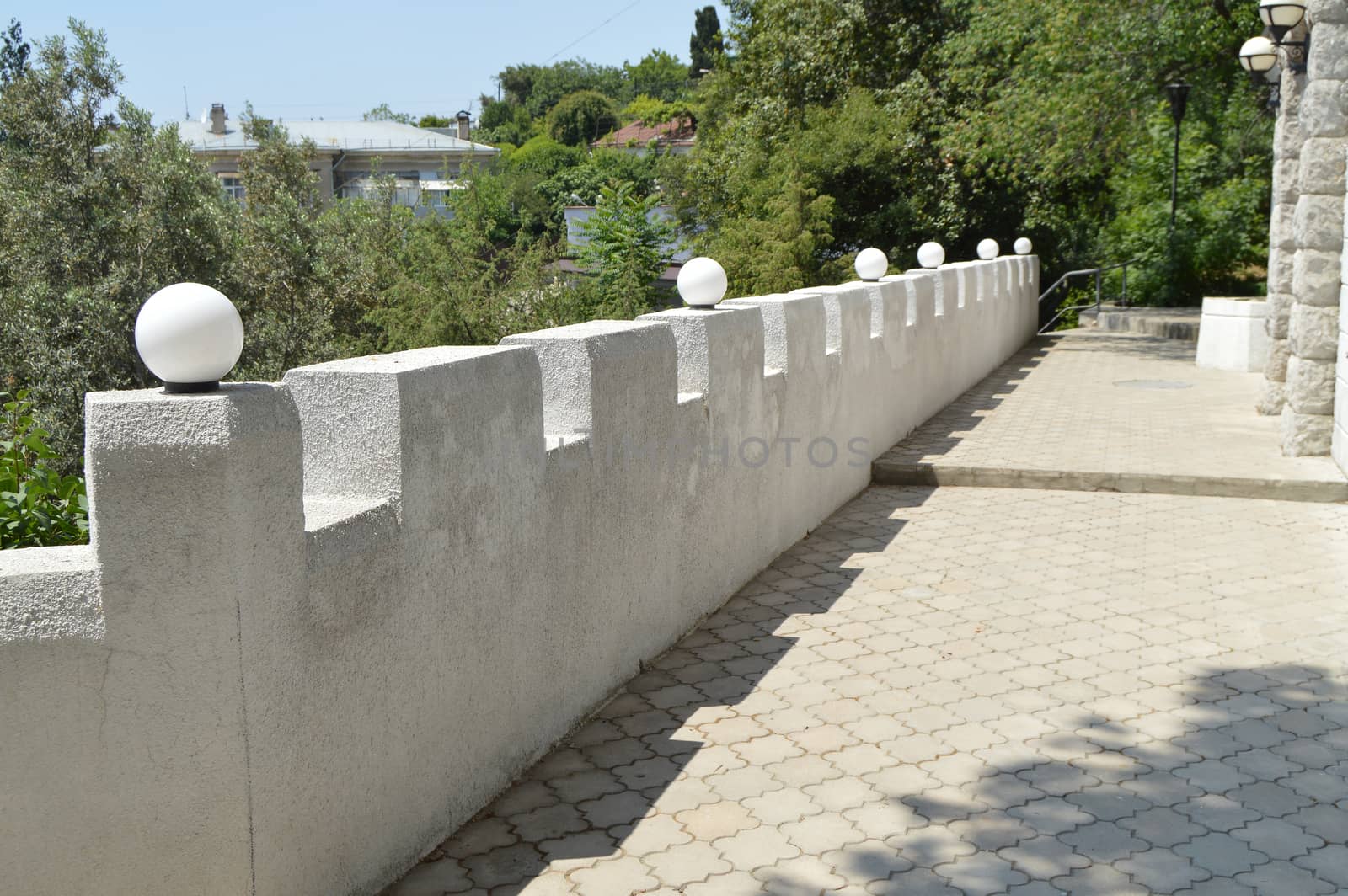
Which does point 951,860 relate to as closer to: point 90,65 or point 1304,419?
point 1304,419

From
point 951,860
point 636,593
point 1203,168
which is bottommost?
point 951,860

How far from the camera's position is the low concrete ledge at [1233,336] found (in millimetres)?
14281

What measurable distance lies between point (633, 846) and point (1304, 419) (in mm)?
7223

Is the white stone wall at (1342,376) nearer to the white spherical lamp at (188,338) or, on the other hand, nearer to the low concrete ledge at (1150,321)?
the white spherical lamp at (188,338)

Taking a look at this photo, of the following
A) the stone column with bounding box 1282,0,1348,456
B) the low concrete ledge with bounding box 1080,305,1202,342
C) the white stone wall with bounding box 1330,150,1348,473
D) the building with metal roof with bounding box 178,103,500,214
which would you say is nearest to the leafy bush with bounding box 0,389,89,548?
the white stone wall with bounding box 1330,150,1348,473

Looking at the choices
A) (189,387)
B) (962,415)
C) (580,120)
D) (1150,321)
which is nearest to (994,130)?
(1150,321)

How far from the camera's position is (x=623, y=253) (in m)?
26.7

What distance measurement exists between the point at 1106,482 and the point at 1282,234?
3.45 m

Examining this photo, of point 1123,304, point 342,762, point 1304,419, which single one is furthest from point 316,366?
point 1123,304

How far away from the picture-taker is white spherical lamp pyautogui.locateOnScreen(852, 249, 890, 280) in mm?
9430

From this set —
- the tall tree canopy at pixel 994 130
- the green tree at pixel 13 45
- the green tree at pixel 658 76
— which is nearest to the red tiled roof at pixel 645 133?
the green tree at pixel 658 76

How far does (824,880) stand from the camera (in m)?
3.47

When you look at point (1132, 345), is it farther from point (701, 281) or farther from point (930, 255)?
point (701, 281)

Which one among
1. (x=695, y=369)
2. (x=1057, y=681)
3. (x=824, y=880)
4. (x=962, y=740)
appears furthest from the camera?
(x=695, y=369)
